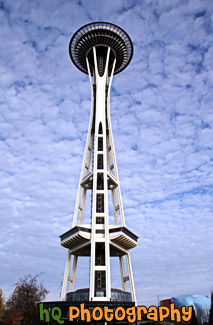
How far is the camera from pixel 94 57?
6606 cm

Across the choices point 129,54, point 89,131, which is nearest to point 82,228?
point 89,131

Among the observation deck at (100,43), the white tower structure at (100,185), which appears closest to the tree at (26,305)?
the white tower structure at (100,185)

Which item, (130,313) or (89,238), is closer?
(130,313)

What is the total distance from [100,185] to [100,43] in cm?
3213

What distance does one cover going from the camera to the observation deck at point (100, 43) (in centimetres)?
6575

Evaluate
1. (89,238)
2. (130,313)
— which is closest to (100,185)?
(89,238)

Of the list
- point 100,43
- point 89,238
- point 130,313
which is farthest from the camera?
point 100,43

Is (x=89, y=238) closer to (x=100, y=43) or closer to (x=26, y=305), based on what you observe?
(x=26, y=305)

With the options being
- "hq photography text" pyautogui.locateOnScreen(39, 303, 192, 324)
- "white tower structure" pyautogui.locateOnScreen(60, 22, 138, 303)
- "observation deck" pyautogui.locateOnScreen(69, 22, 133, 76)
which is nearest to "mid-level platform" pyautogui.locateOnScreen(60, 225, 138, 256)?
"white tower structure" pyautogui.locateOnScreen(60, 22, 138, 303)

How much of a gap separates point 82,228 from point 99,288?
398 inches

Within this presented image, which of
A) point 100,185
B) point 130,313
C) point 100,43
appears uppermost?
point 100,43

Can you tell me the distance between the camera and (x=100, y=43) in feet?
221

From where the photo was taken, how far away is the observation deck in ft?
216

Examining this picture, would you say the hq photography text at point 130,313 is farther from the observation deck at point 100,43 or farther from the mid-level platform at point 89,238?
the observation deck at point 100,43
